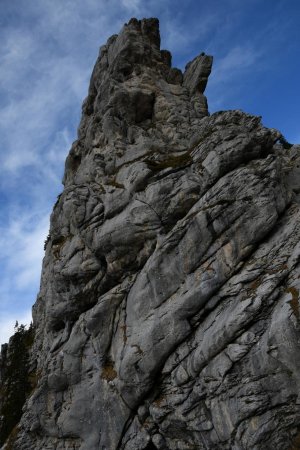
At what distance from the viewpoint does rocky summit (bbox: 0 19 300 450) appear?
19.8 meters

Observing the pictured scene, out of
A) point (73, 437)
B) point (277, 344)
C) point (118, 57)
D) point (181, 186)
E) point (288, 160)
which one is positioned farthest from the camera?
point (118, 57)

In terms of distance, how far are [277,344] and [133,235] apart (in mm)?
15501

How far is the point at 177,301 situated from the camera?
25125 millimetres

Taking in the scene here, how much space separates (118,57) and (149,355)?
1665 inches

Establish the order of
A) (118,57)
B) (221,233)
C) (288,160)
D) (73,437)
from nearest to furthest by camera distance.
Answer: (221,233), (73,437), (288,160), (118,57)

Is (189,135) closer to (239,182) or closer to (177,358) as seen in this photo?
(239,182)

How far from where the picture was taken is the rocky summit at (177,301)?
19.8m

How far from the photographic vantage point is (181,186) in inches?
1207

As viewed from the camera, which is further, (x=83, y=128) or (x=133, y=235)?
(x=83, y=128)

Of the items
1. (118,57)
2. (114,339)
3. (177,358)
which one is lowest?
(177,358)

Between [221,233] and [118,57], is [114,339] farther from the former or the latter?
[118,57]

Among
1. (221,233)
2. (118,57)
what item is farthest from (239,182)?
(118,57)

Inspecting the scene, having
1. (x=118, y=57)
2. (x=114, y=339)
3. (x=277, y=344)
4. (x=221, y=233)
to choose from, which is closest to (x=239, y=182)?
(x=221, y=233)

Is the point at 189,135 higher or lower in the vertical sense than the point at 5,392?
higher
